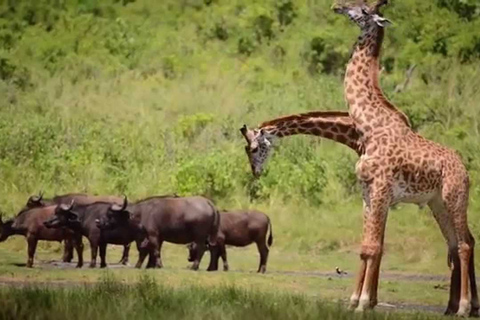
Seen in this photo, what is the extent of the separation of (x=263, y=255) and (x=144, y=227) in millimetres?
1010

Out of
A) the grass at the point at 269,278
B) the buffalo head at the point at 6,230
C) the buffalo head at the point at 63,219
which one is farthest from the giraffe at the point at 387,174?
the buffalo head at the point at 6,230

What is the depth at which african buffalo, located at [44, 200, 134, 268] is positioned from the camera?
10.2m

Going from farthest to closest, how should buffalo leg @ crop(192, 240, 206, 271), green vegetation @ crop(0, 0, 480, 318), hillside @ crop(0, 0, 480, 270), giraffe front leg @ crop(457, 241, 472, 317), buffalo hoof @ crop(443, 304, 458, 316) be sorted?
hillside @ crop(0, 0, 480, 270)
green vegetation @ crop(0, 0, 480, 318)
buffalo leg @ crop(192, 240, 206, 271)
buffalo hoof @ crop(443, 304, 458, 316)
giraffe front leg @ crop(457, 241, 472, 317)

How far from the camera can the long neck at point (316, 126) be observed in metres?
8.45

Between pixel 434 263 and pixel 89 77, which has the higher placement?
pixel 89 77

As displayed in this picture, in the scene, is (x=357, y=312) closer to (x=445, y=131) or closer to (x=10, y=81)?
(x=445, y=131)

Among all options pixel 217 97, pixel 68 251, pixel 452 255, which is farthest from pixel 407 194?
pixel 217 97

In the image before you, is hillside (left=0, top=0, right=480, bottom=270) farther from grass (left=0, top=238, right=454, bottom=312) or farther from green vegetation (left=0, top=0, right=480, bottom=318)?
grass (left=0, top=238, right=454, bottom=312)

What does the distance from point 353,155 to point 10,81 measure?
12.5 ft

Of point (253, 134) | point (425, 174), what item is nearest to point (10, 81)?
point (253, 134)

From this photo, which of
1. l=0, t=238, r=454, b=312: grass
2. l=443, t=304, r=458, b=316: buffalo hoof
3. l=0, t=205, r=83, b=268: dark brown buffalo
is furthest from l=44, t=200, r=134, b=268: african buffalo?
l=443, t=304, r=458, b=316: buffalo hoof

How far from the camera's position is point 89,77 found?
47.1 feet

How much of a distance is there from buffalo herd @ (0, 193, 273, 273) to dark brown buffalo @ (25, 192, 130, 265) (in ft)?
0.04

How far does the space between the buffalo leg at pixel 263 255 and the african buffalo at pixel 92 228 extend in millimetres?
1064
